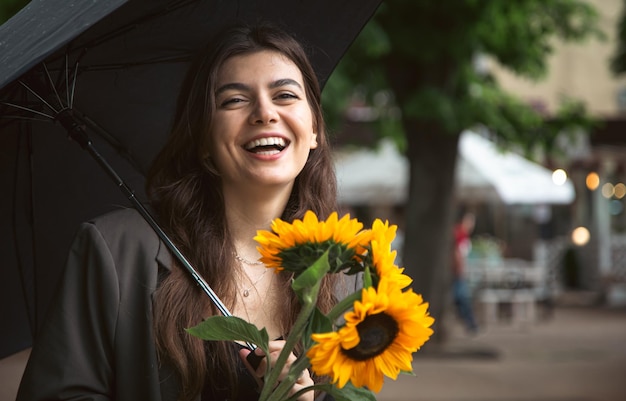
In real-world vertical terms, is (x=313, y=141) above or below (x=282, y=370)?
above

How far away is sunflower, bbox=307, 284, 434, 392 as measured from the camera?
170 cm

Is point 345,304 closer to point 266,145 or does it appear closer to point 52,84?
point 266,145

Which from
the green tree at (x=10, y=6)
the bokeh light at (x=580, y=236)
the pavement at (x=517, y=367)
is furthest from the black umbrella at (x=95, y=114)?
the bokeh light at (x=580, y=236)

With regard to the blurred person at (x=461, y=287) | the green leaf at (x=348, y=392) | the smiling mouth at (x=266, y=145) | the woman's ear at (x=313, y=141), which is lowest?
the green leaf at (x=348, y=392)

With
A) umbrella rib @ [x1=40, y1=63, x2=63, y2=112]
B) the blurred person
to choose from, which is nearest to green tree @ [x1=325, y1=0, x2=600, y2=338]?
the blurred person

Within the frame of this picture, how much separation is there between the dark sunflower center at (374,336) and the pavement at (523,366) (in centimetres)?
→ 825

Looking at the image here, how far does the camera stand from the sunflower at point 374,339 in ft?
5.58

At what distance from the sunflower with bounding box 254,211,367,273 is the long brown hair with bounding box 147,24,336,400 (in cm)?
60

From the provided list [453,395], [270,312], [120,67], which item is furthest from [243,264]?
[453,395]

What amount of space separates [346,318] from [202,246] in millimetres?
917

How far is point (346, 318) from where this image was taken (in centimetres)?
170

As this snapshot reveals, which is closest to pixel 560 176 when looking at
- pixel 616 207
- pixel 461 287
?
pixel 461 287

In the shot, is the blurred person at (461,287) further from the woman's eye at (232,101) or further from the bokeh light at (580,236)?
the woman's eye at (232,101)

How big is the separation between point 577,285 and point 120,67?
21997 millimetres
